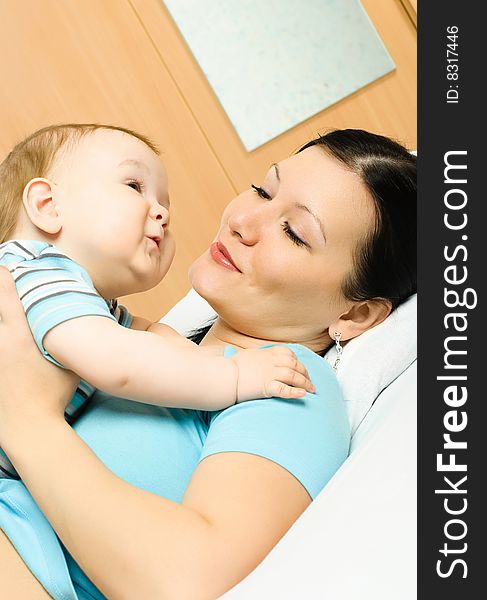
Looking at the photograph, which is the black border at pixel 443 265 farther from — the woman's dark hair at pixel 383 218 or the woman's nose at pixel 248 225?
the woman's nose at pixel 248 225

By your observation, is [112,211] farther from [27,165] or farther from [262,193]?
[262,193]

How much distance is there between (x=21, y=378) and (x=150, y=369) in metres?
0.19

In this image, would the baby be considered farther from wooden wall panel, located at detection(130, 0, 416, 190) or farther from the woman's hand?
wooden wall panel, located at detection(130, 0, 416, 190)

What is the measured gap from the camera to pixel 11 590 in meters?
1.05

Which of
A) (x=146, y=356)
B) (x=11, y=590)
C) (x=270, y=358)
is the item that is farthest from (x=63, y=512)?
(x=270, y=358)

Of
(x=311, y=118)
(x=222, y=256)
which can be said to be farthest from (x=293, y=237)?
(x=311, y=118)

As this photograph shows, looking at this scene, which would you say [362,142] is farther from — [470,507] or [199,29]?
[199,29]

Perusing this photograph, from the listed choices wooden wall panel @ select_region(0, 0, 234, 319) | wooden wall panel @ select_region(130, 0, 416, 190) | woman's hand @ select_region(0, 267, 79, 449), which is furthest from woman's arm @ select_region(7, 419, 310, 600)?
wooden wall panel @ select_region(130, 0, 416, 190)

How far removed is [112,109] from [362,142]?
6.17 ft

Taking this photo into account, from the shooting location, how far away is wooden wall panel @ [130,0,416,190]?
10.5 feet

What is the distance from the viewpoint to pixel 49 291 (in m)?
1.18

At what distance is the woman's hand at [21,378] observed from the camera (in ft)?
3.64

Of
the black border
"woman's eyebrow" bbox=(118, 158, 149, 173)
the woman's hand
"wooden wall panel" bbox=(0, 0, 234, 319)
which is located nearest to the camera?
the black border

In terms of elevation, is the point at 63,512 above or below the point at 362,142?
below
